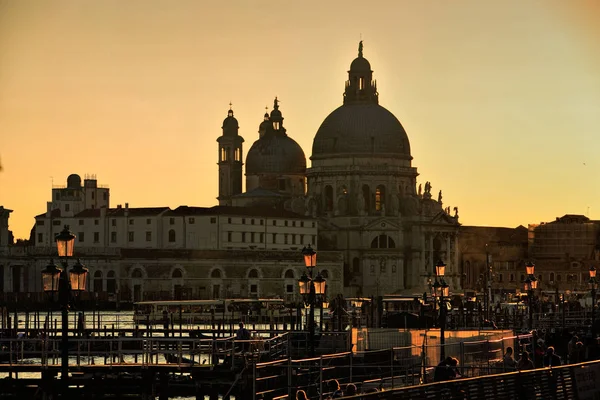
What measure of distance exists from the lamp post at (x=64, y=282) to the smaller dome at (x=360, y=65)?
115 m

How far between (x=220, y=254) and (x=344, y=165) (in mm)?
21328

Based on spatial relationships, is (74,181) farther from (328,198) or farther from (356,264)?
(356,264)

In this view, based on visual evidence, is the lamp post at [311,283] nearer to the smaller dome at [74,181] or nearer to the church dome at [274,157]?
the church dome at [274,157]

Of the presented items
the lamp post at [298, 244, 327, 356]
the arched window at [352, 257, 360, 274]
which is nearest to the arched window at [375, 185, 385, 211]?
the arched window at [352, 257, 360, 274]

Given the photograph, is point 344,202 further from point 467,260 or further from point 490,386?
point 490,386

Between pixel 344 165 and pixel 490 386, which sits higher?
pixel 344 165

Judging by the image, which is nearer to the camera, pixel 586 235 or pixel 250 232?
pixel 250 232

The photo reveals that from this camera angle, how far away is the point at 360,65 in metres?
142

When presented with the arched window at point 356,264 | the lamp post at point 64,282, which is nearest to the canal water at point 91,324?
the lamp post at point 64,282

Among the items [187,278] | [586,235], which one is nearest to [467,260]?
[586,235]

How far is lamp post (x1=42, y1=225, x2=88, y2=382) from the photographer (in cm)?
2466

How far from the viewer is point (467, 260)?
155000 mm

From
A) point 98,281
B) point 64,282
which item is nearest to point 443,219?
point 98,281

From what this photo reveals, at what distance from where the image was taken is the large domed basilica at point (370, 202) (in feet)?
440
